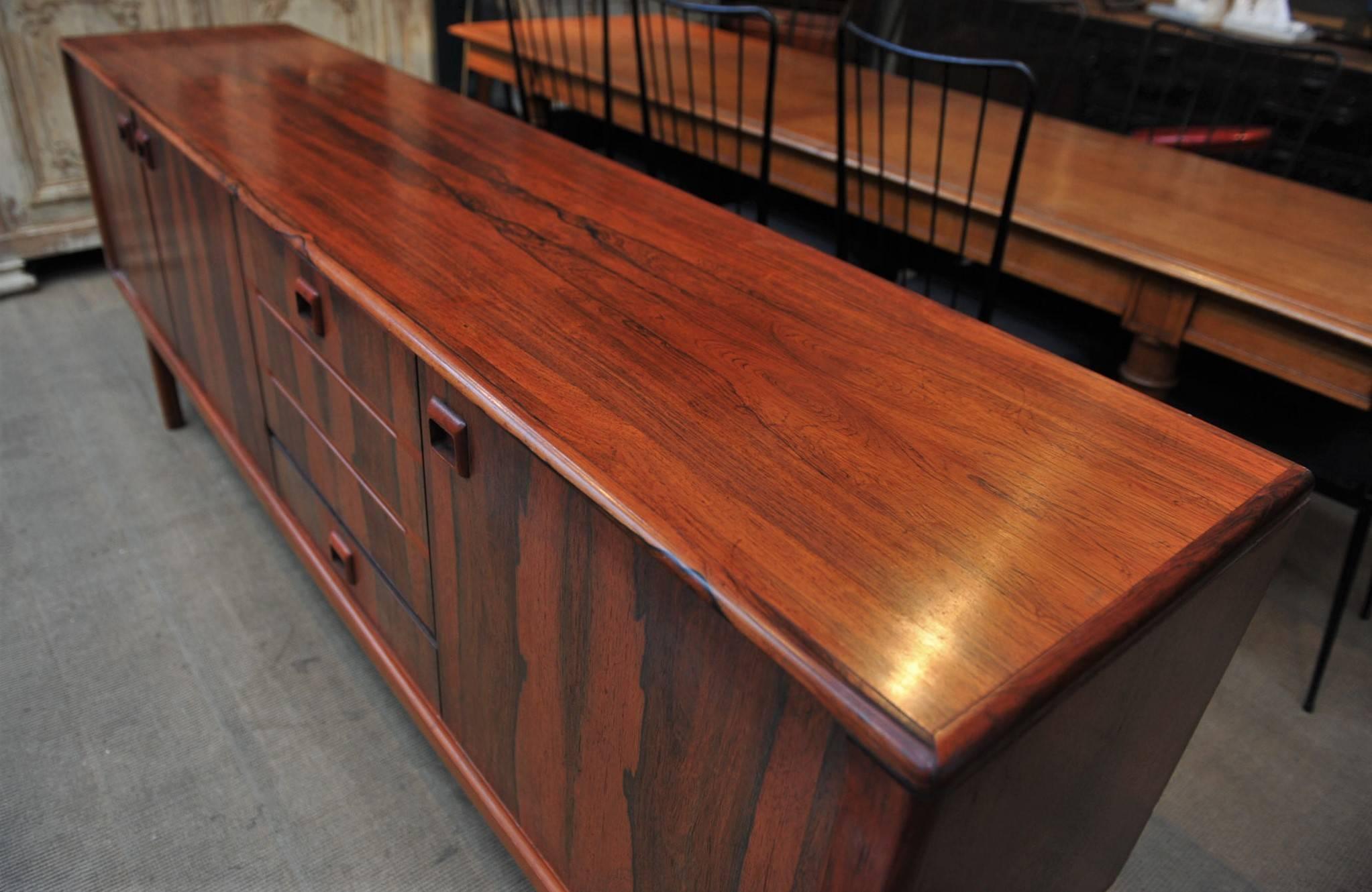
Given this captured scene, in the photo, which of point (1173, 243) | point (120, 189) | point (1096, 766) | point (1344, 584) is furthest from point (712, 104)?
point (1096, 766)

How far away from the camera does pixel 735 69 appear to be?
92.7 inches

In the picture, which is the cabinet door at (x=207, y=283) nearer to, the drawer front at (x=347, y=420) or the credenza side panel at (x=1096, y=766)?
the drawer front at (x=347, y=420)

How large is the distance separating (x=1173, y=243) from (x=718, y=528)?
112 cm

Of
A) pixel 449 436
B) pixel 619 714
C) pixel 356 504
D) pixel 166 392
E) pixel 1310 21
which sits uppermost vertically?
pixel 1310 21

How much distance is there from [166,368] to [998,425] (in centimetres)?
177

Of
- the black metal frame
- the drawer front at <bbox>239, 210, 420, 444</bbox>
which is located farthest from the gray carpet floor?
the drawer front at <bbox>239, 210, 420, 444</bbox>

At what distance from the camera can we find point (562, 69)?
2312 mm

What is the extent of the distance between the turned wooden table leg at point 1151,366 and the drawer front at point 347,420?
1089mm

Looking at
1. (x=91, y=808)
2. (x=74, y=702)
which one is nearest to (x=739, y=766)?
(x=91, y=808)

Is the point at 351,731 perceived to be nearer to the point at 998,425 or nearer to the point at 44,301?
the point at 998,425

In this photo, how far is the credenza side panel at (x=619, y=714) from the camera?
24.5 inches

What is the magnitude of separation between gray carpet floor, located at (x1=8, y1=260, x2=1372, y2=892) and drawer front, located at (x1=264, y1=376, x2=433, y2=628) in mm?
352

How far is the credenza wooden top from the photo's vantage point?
1.99 ft

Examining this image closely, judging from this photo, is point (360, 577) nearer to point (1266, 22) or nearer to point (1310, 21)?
point (1266, 22)
